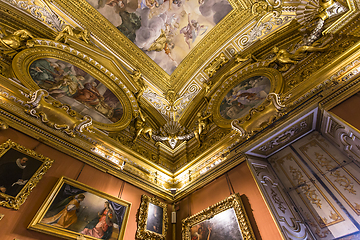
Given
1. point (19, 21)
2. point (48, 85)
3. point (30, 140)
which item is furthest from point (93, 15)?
point (30, 140)

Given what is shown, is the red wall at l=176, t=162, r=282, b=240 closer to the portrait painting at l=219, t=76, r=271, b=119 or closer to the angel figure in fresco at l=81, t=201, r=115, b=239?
the angel figure in fresco at l=81, t=201, r=115, b=239

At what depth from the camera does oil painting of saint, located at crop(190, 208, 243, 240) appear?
376cm

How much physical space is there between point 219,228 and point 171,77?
720 centimetres

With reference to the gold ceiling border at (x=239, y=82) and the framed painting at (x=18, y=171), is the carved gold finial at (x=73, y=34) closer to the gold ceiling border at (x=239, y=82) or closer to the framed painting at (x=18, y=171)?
the framed painting at (x=18, y=171)

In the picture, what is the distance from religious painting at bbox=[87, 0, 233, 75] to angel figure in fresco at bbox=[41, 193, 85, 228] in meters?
7.03

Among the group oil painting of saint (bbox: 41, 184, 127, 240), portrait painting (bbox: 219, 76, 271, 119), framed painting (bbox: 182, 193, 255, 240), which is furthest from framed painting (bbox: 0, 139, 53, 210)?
portrait painting (bbox: 219, 76, 271, 119)

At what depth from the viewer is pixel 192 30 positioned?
8.58m

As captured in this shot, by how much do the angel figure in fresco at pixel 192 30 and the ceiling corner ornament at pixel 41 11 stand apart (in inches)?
201

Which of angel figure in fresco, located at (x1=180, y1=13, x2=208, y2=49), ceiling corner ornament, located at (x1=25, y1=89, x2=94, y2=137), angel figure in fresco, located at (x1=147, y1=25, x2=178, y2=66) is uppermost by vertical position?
angel figure in fresco, located at (x1=180, y1=13, x2=208, y2=49)

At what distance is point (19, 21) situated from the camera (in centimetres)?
549

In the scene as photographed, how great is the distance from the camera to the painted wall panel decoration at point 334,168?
11.1 feet

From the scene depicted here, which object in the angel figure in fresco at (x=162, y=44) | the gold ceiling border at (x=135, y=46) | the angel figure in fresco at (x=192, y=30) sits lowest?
the gold ceiling border at (x=135, y=46)

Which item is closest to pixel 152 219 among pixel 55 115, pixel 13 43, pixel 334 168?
pixel 55 115

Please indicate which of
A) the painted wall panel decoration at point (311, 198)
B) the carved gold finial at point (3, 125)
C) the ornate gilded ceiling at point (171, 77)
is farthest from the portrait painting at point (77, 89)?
the painted wall panel decoration at point (311, 198)
